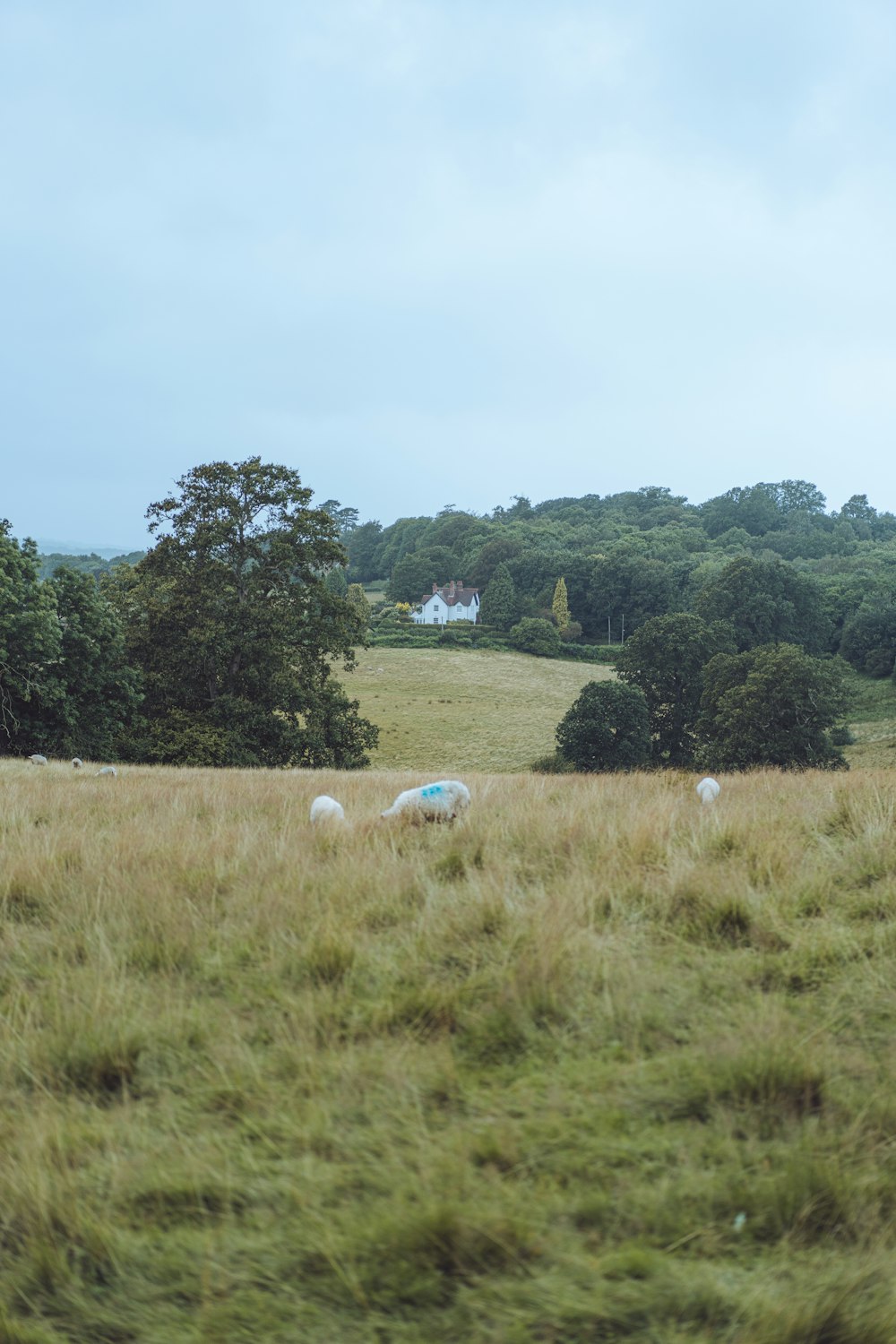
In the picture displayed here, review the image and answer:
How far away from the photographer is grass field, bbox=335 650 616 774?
53281 millimetres

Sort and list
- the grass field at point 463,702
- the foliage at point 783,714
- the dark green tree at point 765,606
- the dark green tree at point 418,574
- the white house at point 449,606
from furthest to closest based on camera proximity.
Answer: the dark green tree at point 418,574 → the white house at point 449,606 → the dark green tree at point 765,606 → the grass field at point 463,702 → the foliage at point 783,714

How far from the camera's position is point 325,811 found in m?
6.88

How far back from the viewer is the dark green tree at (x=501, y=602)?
396 feet

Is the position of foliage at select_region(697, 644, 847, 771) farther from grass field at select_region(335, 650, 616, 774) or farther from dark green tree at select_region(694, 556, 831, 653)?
dark green tree at select_region(694, 556, 831, 653)

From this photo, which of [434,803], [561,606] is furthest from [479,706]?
[434,803]

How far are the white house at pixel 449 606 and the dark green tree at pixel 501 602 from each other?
240 cm

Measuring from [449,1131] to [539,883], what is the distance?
84.4 inches

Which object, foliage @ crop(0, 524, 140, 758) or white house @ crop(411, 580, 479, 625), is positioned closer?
foliage @ crop(0, 524, 140, 758)

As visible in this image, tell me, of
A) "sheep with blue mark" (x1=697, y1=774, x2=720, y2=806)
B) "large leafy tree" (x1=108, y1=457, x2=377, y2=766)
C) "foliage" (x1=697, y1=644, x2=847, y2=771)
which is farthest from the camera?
"foliage" (x1=697, y1=644, x2=847, y2=771)

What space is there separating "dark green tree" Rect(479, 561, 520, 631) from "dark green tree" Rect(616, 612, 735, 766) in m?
56.2

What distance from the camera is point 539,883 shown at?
4523mm

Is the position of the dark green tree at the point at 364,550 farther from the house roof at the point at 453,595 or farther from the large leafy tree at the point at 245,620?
the large leafy tree at the point at 245,620

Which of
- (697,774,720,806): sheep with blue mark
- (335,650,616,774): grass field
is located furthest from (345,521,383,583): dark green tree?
(697,774,720,806): sheep with blue mark

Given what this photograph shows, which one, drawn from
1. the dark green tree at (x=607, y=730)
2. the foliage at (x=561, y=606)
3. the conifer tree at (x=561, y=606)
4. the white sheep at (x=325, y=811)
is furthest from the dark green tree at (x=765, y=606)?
the white sheep at (x=325, y=811)
